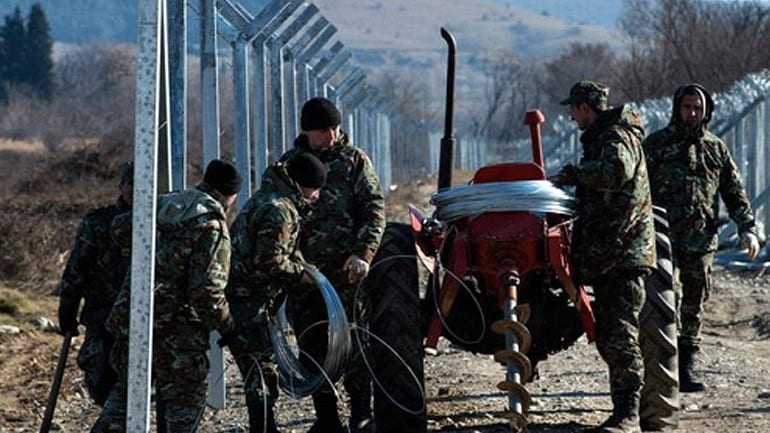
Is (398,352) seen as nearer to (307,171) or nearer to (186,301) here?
(307,171)

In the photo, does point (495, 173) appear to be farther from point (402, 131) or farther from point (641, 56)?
point (641, 56)

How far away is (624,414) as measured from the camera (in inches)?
359

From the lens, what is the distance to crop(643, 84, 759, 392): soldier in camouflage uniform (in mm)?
11117

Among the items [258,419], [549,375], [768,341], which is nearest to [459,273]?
[258,419]

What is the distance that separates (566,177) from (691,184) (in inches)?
97.3

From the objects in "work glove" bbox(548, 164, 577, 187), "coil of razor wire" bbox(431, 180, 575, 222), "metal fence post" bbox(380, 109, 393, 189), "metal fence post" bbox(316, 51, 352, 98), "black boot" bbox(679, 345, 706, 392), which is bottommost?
"black boot" bbox(679, 345, 706, 392)

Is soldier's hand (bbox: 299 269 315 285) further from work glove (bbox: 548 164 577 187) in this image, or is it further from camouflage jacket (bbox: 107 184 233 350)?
work glove (bbox: 548 164 577 187)

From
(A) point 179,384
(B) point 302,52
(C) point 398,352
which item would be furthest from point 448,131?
(B) point 302,52

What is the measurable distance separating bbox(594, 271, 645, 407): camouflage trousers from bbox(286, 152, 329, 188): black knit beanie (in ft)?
5.09

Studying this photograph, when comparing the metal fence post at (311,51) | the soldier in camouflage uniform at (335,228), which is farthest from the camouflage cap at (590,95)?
the metal fence post at (311,51)

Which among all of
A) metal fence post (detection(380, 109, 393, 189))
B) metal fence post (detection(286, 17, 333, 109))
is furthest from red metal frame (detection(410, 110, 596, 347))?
metal fence post (detection(380, 109, 393, 189))

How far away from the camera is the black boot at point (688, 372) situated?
1106cm

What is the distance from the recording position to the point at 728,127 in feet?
72.1

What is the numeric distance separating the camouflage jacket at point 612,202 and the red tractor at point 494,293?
0.41 ft
